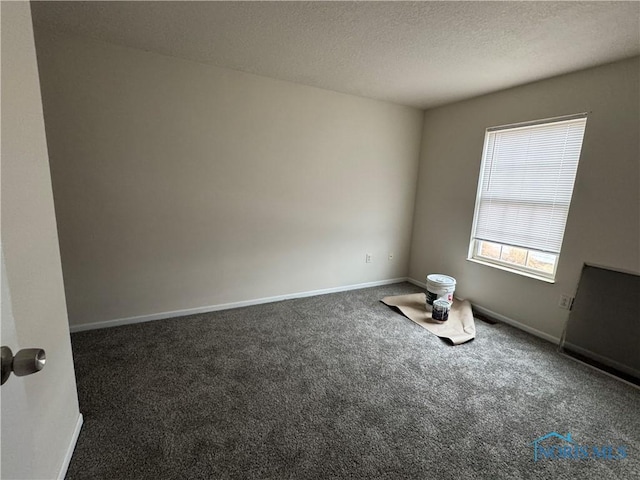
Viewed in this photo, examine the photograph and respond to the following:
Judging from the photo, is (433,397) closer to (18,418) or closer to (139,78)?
(18,418)

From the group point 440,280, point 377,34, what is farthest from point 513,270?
point 377,34

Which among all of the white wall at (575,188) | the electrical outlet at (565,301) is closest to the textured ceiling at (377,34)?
the white wall at (575,188)

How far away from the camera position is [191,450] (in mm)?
1508

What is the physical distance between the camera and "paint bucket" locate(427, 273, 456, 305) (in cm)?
320

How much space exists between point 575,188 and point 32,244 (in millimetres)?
3633

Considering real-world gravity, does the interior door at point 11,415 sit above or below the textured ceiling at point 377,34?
below

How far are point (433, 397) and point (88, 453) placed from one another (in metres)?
1.96

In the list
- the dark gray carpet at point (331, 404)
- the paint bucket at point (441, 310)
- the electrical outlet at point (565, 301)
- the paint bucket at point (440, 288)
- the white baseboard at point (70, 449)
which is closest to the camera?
the white baseboard at point (70, 449)

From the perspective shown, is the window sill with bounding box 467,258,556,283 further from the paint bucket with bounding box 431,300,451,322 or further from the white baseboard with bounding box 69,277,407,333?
the white baseboard with bounding box 69,277,407,333

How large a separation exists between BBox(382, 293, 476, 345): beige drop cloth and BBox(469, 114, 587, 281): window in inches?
25.6

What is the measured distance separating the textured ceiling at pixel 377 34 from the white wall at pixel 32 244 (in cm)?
108

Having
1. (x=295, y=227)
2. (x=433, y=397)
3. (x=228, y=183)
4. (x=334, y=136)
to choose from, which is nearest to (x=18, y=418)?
(x=433, y=397)

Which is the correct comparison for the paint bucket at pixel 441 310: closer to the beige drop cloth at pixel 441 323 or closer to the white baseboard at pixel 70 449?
the beige drop cloth at pixel 441 323

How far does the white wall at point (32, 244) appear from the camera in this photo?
1003 mm
